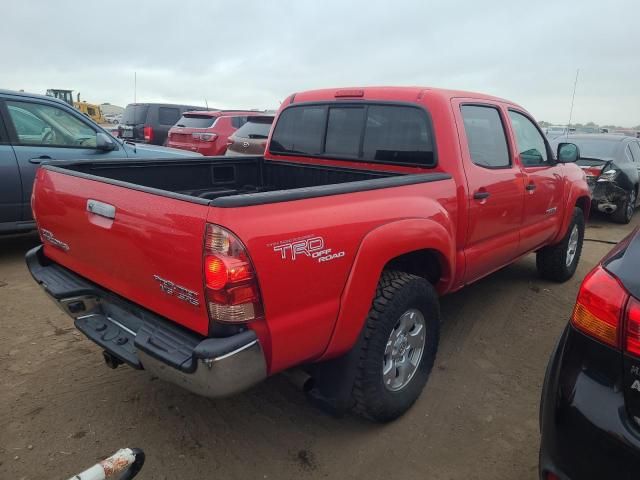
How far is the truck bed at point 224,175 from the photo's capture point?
3230mm

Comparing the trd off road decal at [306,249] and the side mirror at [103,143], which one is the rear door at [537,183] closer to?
the trd off road decal at [306,249]

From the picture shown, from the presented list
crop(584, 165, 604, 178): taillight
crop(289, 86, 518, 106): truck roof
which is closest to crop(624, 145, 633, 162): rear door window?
crop(584, 165, 604, 178): taillight

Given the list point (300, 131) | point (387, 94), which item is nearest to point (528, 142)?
point (387, 94)

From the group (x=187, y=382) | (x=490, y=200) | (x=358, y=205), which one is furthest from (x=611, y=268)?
(x=490, y=200)

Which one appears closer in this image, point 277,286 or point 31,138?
point 277,286

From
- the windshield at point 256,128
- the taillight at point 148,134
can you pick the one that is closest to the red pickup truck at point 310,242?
the windshield at point 256,128

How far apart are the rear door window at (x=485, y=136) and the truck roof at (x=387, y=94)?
120mm

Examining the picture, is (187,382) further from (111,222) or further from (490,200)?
(490,200)

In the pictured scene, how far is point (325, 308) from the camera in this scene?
2230 mm

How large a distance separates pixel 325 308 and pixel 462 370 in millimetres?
1642

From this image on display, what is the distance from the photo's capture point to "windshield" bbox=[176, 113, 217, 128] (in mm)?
10992

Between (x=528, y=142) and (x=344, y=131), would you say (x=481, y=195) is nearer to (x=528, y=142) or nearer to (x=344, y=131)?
(x=344, y=131)

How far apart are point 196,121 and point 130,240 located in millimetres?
9463

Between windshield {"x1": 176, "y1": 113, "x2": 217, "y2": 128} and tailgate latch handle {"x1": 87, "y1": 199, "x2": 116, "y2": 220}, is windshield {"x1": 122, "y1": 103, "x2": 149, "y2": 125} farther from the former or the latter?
tailgate latch handle {"x1": 87, "y1": 199, "x2": 116, "y2": 220}
